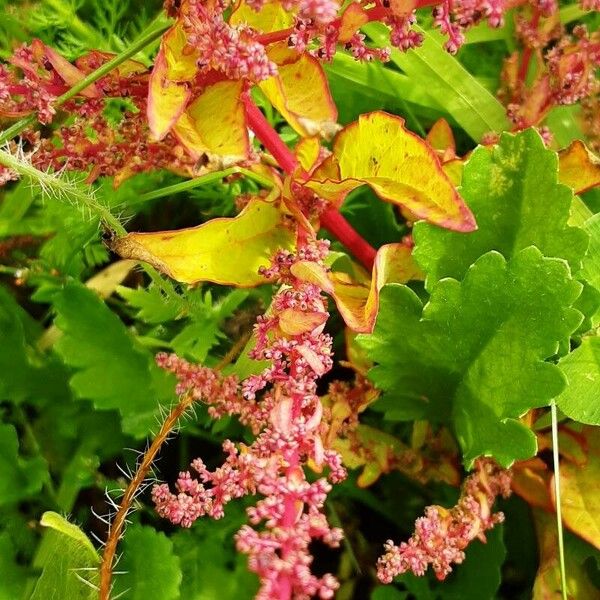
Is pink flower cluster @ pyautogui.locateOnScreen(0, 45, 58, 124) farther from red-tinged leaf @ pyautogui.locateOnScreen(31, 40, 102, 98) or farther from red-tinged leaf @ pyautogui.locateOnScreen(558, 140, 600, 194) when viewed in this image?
red-tinged leaf @ pyautogui.locateOnScreen(558, 140, 600, 194)

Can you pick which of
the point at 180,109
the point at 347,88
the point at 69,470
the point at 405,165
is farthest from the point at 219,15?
the point at 69,470

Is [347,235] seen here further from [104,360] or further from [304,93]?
[104,360]

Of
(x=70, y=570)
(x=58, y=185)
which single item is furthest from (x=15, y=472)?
(x=58, y=185)

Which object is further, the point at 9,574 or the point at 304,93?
the point at 9,574

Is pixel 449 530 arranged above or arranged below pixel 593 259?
below

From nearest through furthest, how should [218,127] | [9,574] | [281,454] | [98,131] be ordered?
1. [281,454]
2. [218,127]
3. [98,131]
4. [9,574]

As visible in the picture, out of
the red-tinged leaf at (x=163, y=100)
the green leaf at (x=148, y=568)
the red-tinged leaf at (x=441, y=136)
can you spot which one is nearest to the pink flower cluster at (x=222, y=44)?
the red-tinged leaf at (x=163, y=100)

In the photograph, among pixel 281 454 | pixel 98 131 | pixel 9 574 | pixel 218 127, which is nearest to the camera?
pixel 281 454
